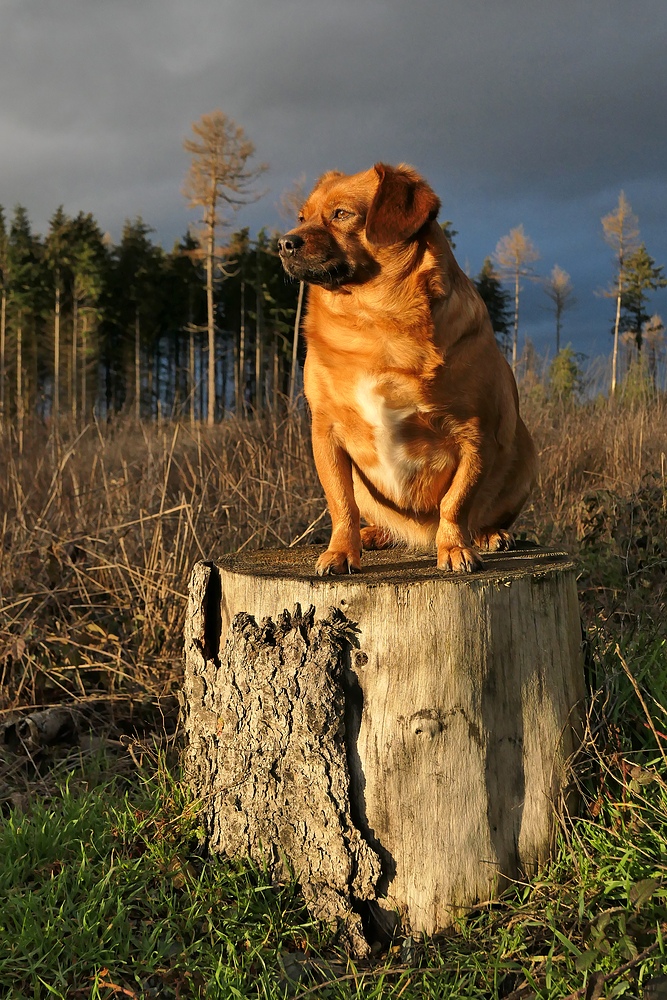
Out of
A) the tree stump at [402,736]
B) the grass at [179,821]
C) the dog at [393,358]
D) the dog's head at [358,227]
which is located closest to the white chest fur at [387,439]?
the dog at [393,358]

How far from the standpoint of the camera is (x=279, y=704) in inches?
96.6

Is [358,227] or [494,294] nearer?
[358,227]

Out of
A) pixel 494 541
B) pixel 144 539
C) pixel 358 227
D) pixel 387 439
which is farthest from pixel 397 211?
pixel 144 539

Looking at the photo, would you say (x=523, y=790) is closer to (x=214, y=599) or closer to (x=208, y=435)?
(x=214, y=599)

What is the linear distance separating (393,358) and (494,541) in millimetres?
1015

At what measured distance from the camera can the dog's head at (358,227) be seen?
268 centimetres

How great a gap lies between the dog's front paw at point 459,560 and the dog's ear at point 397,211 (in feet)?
3.52

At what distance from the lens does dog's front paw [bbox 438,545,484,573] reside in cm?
264

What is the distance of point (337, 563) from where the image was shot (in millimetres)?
2734

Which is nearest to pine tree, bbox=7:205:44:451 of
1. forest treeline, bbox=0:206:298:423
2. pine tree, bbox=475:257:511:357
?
forest treeline, bbox=0:206:298:423

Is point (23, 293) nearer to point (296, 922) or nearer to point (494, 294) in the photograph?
point (494, 294)

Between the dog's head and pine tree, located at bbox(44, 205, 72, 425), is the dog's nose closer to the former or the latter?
the dog's head

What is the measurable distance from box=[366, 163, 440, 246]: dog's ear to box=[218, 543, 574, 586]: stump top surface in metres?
1.13

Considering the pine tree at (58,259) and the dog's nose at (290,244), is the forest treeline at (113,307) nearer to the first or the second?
the pine tree at (58,259)
